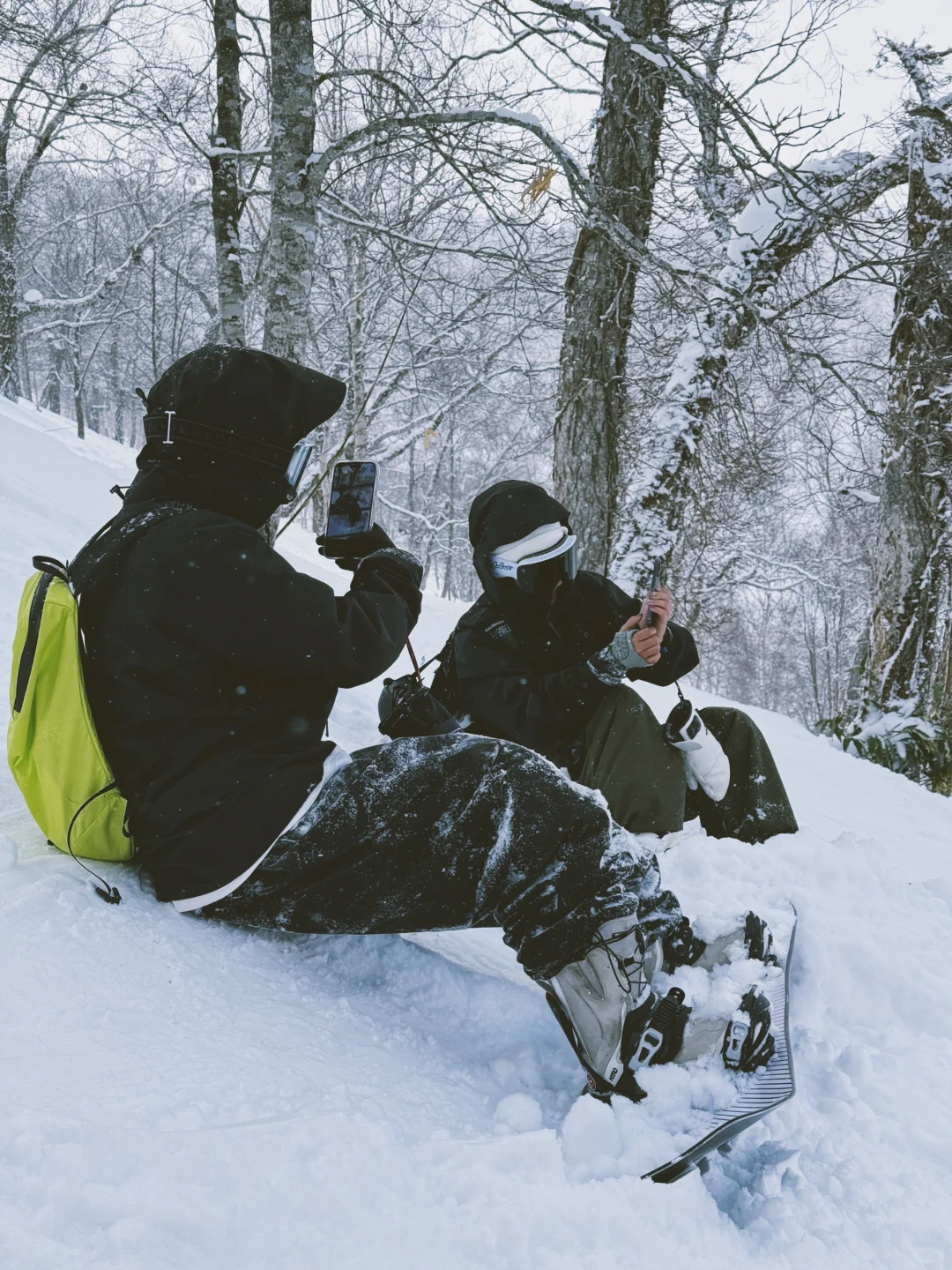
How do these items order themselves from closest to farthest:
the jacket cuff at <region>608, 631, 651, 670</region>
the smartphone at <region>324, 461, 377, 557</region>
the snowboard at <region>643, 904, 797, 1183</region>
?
the snowboard at <region>643, 904, 797, 1183</region> < the smartphone at <region>324, 461, 377, 557</region> < the jacket cuff at <region>608, 631, 651, 670</region>

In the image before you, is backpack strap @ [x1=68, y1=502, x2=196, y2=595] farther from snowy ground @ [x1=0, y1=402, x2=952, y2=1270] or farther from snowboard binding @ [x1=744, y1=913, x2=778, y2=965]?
snowboard binding @ [x1=744, y1=913, x2=778, y2=965]

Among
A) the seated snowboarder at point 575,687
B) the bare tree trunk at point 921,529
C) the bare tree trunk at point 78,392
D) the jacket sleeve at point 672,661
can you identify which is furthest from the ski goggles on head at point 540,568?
the bare tree trunk at point 78,392

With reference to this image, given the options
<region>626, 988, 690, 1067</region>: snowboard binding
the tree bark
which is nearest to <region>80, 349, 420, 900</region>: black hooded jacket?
<region>626, 988, 690, 1067</region>: snowboard binding

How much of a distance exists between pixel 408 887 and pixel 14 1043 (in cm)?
78

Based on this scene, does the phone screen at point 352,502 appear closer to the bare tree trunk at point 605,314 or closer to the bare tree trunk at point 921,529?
the bare tree trunk at point 605,314

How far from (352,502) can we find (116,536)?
2.40 ft

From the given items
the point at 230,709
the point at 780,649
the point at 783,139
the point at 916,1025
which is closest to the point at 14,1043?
Result: the point at 230,709

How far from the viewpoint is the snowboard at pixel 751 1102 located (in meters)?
1.45

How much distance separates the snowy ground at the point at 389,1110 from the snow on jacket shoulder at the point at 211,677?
0.93ft

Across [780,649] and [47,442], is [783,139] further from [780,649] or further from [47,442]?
[780,649]

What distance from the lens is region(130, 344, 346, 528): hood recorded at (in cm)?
184

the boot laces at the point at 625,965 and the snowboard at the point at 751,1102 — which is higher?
the boot laces at the point at 625,965

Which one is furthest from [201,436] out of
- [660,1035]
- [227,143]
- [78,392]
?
[78,392]

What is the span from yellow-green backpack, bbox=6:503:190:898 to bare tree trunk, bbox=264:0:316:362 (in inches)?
107
